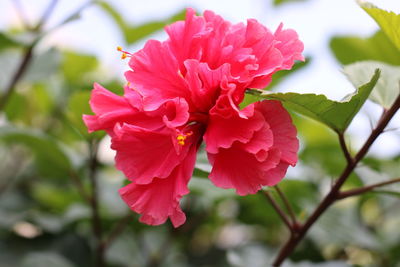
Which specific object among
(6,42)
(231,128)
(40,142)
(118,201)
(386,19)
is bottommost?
(118,201)

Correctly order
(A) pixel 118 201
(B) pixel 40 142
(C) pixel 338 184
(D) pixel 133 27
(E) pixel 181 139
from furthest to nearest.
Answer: (D) pixel 133 27
(A) pixel 118 201
(B) pixel 40 142
(C) pixel 338 184
(E) pixel 181 139

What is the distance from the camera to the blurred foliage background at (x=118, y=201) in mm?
1131

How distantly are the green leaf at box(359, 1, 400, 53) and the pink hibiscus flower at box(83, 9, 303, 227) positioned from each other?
12cm

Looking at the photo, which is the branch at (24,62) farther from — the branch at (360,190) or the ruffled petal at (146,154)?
the branch at (360,190)

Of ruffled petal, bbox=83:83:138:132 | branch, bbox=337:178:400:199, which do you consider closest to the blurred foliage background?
branch, bbox=337:178:400:199

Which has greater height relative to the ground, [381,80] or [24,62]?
[381,80]

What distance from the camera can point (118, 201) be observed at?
139 cm

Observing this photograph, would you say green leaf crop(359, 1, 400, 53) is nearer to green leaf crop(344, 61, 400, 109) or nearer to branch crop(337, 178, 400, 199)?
green leaf crop(344, 61, 400, 109)

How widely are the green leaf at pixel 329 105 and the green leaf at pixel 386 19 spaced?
9 centimetres

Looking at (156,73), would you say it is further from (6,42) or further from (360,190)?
(6,42)

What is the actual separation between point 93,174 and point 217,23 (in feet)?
1.78

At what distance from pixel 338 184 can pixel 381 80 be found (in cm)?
24

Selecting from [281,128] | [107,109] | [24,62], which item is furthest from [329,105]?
[24,62]

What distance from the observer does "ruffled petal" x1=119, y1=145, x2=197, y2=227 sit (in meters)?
0.66
